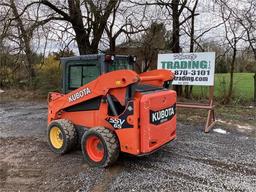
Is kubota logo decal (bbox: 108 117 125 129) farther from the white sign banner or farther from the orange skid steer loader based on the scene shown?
the white sign banner

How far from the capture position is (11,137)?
629 cm

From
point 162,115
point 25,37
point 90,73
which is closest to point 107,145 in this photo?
point 162,115

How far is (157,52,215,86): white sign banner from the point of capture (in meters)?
7.03

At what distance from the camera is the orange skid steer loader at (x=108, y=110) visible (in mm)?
4133

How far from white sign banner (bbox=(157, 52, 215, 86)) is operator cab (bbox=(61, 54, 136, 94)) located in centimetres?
242

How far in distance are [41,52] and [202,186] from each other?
1034cm

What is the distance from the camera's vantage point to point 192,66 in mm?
7281

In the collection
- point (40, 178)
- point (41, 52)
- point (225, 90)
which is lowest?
point (40, 178)

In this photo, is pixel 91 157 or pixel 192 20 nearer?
pixel 91 157

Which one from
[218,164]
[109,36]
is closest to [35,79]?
[109,36]

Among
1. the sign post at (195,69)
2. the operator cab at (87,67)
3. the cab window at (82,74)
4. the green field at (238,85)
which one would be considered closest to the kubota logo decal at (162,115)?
the operator cab at (87,67)

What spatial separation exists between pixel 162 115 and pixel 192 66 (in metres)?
3.18

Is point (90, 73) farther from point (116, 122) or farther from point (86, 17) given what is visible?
point (86, 17)

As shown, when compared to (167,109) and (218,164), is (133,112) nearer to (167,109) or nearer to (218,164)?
(167,109)
